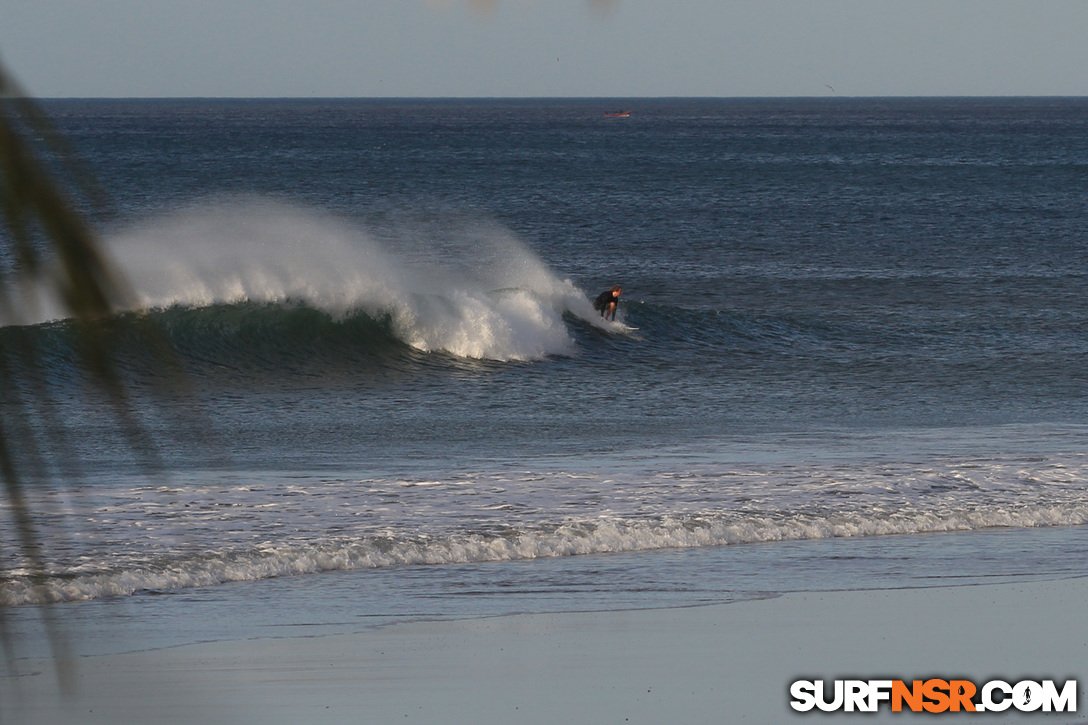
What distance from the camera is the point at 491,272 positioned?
31.8 meters

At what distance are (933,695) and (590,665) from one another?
61.9 inches

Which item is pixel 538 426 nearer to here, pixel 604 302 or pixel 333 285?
pixel 604 302

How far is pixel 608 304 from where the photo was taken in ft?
75.2

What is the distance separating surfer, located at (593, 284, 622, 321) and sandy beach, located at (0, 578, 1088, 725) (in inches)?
605

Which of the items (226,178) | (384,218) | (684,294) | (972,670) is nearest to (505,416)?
(972,670)

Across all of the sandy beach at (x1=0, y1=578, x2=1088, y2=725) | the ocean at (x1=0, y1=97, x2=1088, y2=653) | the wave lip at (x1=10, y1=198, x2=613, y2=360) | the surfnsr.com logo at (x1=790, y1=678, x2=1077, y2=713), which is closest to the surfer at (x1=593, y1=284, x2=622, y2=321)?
the wave lip at (x1=10, y1=198, x2=613, y2=360)

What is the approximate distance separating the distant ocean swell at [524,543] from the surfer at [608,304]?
13.1 meters

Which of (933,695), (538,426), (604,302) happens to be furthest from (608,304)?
(933,695)

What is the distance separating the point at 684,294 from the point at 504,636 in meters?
23.7

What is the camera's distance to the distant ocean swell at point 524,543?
8.00 metres

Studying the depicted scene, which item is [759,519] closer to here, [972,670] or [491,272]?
[972,670]

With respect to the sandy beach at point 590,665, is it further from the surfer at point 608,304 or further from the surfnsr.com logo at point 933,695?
the surfer at point 608,304

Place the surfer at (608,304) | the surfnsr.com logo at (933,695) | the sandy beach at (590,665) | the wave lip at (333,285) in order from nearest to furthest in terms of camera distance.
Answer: the sandy beach at (590,665) → the surfnsr.com logo at (933,695) → the wave lip at (333,285) → the surfer at (608,304)

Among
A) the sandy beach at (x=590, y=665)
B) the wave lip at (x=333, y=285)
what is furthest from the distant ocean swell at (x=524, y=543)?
the wave lip at (x=333, y=285)
